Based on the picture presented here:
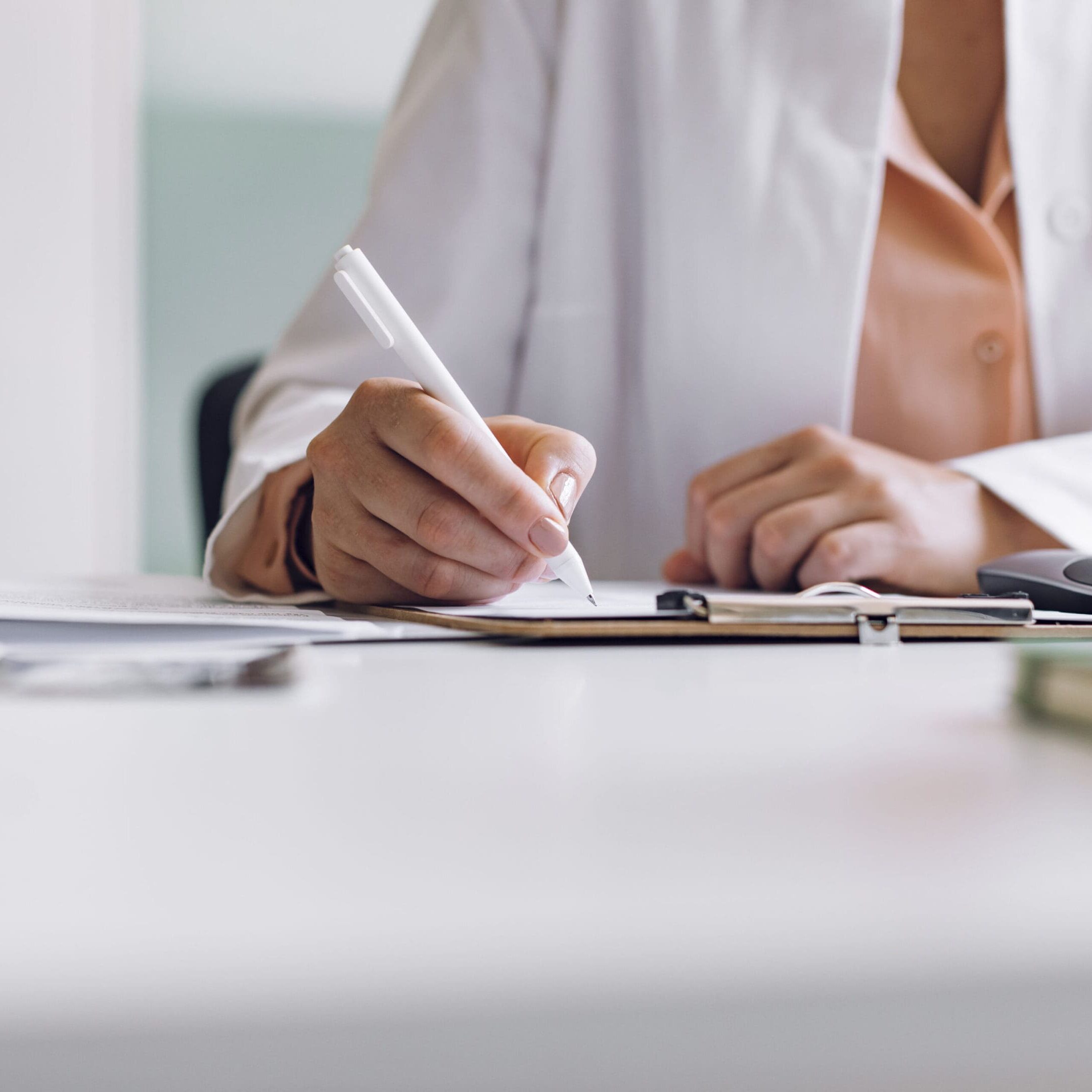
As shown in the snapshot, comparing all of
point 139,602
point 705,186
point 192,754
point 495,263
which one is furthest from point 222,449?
point 192,754

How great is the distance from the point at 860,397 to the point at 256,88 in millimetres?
1439

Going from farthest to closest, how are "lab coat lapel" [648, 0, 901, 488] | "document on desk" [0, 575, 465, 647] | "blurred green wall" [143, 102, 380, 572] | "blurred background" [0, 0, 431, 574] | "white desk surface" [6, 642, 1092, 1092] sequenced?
"blurred green wall" [143, 102, 380, 572] < "blurred background" [0, 0, 431, 574] < "lab coat lapel" [648, 0, 901, 488] < "document on desk" [0, 575, 465, 647] < "white desk surface" [6, 642, 1092, 1092]

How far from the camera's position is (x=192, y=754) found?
13cm

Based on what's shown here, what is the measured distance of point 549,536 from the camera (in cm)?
29

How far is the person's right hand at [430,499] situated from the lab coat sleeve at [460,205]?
0.26m

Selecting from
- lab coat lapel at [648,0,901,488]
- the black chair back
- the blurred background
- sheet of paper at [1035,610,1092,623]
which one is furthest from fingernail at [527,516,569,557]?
the blurred background

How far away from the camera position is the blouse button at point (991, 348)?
0.62 meters

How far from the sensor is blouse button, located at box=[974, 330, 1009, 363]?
0.62 m

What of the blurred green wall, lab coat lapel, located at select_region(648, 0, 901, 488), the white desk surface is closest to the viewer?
the white desk surface

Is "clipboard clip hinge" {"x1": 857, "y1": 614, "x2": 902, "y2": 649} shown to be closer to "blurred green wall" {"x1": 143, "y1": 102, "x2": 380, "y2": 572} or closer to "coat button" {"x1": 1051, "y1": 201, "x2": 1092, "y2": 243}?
"coat button" {"x1": 1051, "y1": 201, "x2": 1092, "y2": 243}

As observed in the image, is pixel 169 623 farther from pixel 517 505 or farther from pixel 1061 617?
pixel 1061 617

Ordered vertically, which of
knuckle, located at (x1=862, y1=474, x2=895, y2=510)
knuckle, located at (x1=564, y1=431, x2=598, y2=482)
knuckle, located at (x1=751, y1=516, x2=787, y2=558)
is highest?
knuckle, located at (x1=564, y1=431, x2=598, y2=482)

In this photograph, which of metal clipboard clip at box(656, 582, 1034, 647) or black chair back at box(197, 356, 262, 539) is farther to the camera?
black chair back at box(197, 356, 262, 539)

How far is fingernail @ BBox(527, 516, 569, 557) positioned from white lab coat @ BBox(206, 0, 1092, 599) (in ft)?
1.01
